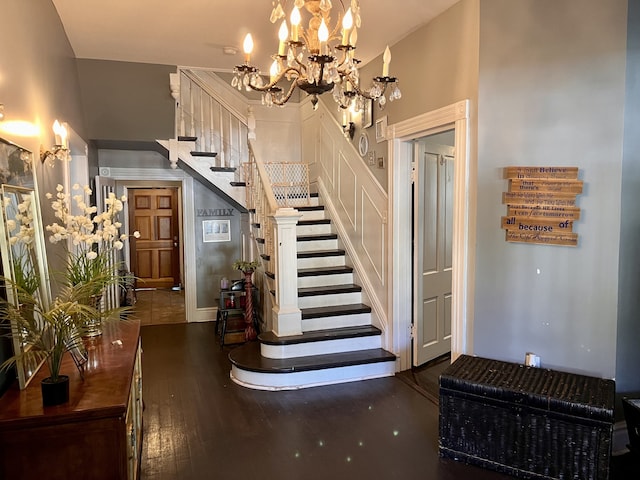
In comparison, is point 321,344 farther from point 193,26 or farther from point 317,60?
point 193,26

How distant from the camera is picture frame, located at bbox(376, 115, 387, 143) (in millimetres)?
4137

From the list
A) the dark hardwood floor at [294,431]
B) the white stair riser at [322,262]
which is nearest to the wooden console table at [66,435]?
the dark hardwood floor at [294,431]

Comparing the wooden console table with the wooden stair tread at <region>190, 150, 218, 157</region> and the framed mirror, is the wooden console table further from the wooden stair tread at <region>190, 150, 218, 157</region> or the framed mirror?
the wooden stair tread at <region>190, 150, 218, 157</region>

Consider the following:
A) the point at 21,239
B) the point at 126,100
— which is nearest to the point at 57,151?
the point at 21,239

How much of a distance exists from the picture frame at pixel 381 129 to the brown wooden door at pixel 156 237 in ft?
20.0

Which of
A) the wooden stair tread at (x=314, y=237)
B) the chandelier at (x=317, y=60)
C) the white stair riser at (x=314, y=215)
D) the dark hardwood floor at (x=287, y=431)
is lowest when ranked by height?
the dark hardwood floor at (x=287, y=431)

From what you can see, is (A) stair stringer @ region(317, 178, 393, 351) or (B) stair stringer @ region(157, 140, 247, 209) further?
(B) stair stringer @ region(157, 140, 247, 209)

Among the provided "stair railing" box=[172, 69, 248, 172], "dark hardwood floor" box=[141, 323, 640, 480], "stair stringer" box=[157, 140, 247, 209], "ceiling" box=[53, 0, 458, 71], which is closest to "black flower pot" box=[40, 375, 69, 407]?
"dark hardwood floor" box=[141, 323, 640, 480]

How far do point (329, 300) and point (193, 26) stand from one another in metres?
2.80

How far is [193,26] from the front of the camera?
3.80m

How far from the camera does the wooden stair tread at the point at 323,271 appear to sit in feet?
15.6

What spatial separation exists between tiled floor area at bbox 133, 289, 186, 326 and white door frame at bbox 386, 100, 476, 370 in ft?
11.5

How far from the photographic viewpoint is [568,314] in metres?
2.75

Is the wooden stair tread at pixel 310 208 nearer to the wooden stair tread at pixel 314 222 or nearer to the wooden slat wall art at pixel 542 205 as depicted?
the wooden stair tread at pixel 314 222
